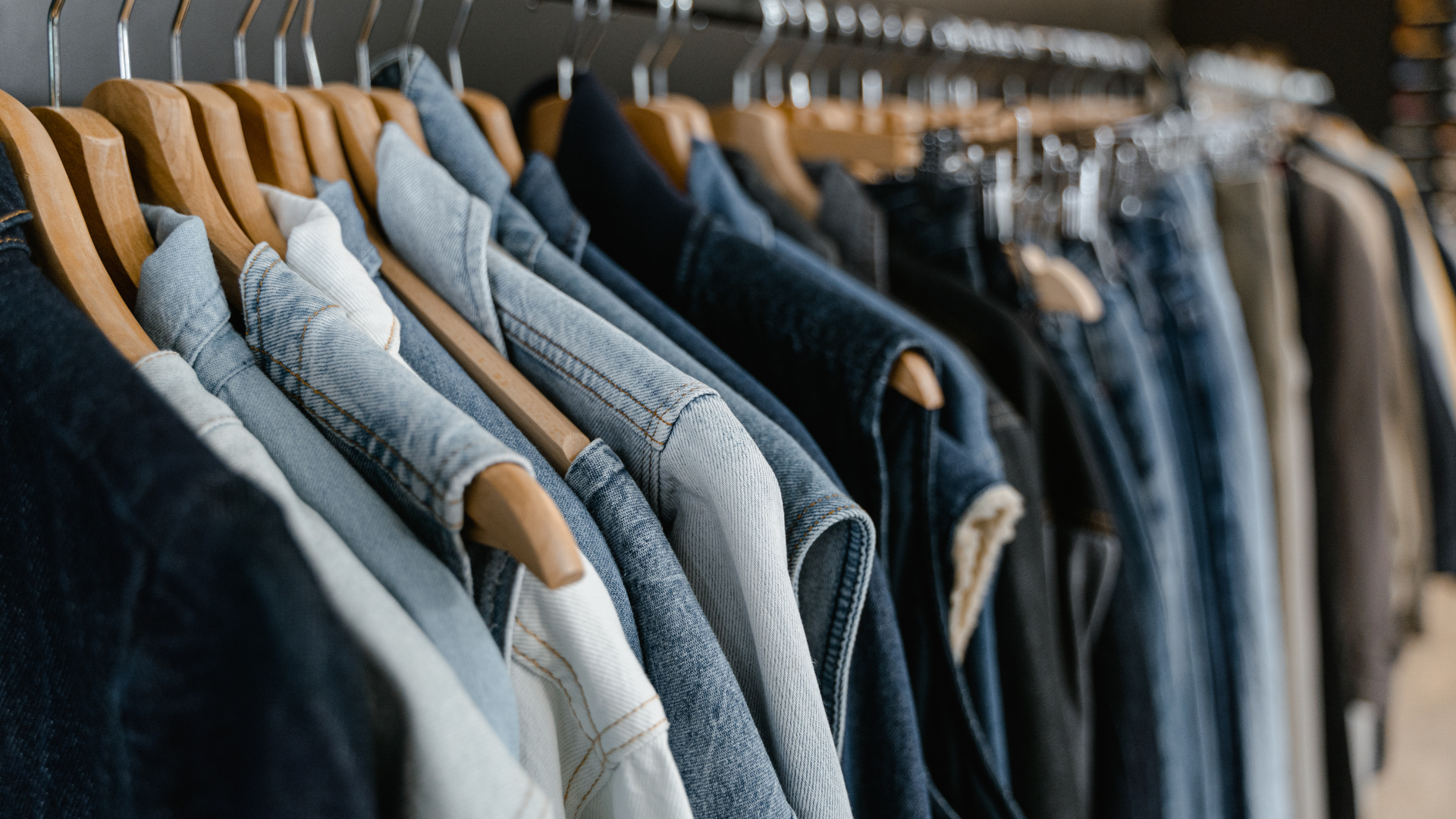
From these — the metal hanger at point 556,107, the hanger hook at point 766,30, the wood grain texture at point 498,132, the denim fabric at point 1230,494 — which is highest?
the hanger hook at point 766,30

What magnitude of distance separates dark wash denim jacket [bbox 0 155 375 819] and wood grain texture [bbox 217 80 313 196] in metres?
0.26

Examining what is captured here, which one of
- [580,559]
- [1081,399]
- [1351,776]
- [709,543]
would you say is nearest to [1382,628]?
[1351,776]

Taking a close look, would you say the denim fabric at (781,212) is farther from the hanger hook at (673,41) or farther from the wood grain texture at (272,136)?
the wood grain texture at (272,136)

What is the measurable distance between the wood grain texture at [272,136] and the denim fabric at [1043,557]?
0.47m

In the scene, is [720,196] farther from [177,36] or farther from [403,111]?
[177,36]

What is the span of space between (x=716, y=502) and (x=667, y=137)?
42 cm

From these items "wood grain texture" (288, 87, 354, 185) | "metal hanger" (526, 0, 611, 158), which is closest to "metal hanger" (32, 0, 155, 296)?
"wood grain texture" (288, 87, 354, 185)

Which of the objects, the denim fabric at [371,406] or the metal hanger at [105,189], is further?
the metal hanger at [105,189]

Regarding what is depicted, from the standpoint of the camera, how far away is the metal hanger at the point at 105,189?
46 centimetres

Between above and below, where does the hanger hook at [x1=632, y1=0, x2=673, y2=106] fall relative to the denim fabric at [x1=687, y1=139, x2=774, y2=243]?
above

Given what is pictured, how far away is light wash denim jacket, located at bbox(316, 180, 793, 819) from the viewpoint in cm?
39

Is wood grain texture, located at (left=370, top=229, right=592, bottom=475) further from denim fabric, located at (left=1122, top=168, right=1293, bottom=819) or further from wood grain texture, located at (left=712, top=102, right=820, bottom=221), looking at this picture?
denim fabric, located at (left=1122, top=168, right=1293, bottom=819)

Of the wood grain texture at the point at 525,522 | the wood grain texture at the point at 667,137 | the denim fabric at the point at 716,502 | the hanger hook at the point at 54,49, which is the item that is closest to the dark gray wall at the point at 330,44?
the hanger hook at the point at 54,49

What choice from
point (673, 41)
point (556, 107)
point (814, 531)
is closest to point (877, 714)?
point (814, 531)
